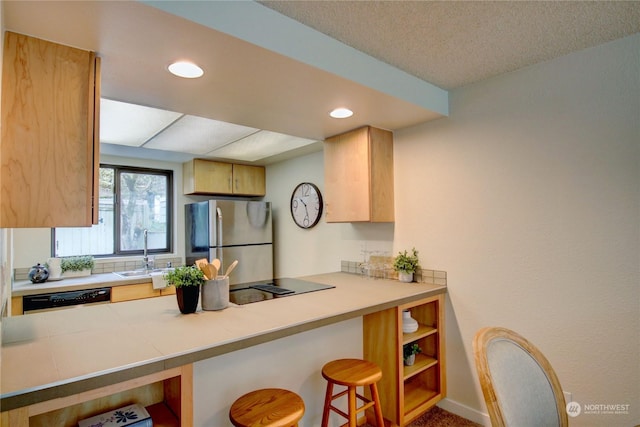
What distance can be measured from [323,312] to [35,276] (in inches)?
106

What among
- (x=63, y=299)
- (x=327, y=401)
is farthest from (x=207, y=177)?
(x=327, y=401)

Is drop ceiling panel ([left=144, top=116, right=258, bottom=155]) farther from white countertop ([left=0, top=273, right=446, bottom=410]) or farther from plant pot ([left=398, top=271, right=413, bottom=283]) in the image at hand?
plant pot ([left=398, top=271, right=413, bottom=283])

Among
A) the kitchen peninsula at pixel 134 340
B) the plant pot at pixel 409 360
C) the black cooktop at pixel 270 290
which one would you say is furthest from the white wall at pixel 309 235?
the kitchen peninsula at pixel 134 340

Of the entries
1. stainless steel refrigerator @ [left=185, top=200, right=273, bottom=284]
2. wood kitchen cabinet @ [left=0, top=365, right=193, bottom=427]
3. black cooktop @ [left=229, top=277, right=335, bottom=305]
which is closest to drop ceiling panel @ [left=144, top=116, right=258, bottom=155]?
stainless steel refrigerator @ [left=185, top=200, right=273, bottom=284]

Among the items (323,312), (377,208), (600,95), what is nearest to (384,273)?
(377,208)

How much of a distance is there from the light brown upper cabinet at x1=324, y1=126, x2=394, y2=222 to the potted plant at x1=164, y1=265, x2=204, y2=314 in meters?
1.30

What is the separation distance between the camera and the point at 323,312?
1633 millimetres

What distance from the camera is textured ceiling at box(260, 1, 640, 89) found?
139 centimetres

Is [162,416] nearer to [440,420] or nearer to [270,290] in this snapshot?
[270,290]

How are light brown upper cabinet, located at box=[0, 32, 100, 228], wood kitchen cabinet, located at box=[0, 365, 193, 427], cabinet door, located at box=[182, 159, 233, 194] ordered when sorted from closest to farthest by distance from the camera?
wood kitchen cabinet, located at box=[0, 365, 193, 427], light brown upper cabinet, located at box=[0, 32, 100, 228], cabinet door, located at box=[182, 159, 233, 194]

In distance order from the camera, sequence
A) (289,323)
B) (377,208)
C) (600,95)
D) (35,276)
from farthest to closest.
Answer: (35,276), (377,208), (600,95), (289,323)

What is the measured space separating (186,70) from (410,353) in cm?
213

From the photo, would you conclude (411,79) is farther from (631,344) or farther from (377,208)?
(631,344)

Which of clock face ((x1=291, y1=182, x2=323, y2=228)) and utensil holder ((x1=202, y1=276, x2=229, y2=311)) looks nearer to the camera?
utensil holder ((x1=202, y1=276, x2=229, y2=311))
